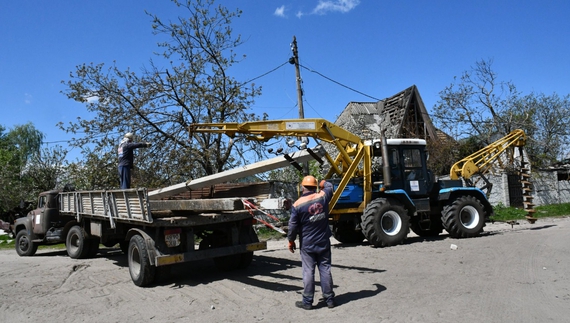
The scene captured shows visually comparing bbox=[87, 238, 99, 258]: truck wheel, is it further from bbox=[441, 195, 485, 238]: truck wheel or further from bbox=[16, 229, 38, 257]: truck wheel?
bbox=[441, 195, 485, 238]: truck wheel

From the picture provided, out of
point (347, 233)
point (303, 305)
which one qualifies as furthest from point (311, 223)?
point (347, 233)

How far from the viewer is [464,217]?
40.9ft

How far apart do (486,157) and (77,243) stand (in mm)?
12424

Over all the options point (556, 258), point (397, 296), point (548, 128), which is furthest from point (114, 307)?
point (548, 128)

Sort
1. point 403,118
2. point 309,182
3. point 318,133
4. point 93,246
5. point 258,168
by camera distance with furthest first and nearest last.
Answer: point 403,118, point 93,246, point 318,133, point 258,168, point 309,182

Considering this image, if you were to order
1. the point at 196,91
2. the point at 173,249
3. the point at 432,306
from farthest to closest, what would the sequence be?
the point at 196,91
the point at 173,249
the point at 432,306

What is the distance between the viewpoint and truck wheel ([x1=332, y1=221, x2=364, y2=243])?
12.4 m

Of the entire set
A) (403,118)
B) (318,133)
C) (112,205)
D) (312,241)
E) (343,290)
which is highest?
(403,118)

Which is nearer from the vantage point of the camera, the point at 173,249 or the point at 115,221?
the point at 173,249

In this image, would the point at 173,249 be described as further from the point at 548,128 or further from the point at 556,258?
the point at 548,128

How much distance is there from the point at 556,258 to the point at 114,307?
26.1ft

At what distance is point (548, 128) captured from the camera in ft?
94.7

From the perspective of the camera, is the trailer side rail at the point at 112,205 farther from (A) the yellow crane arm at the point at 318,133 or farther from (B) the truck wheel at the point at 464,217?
(B) the truck wheel at the point at 464,217

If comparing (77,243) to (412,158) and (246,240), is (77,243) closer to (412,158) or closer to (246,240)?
(246,240)
